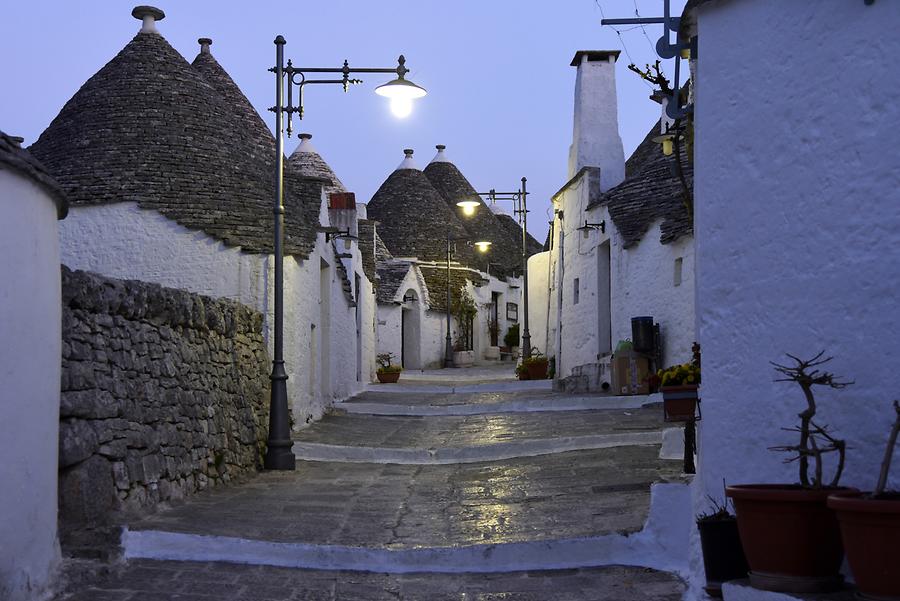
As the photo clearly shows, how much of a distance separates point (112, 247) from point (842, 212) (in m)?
11.1

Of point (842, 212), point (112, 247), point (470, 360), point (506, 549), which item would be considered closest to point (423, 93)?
point (112, 247)

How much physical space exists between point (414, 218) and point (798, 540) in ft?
120

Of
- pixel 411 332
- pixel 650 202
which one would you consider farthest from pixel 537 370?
pixel 411 332

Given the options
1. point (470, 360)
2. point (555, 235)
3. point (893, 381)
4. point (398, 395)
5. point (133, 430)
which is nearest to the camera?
point (893, 381)

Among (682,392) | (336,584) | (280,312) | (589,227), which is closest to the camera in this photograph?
(336,584)

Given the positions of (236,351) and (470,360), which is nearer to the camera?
(236,351)

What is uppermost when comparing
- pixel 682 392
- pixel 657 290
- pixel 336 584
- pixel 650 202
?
pixel 650 202

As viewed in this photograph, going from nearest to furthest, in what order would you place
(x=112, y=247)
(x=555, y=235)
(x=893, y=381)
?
(x=893, y=381) → (x=112, y=247) → (x=555, y=235)

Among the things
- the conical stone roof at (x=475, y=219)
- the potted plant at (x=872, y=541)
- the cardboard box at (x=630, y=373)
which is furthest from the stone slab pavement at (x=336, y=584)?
the conical stone roof at (x=475, y=219)

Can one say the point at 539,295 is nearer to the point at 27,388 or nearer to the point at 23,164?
the point at 27,388

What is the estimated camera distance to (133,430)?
305 inches

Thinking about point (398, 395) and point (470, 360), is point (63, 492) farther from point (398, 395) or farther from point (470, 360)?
point (470, 360)

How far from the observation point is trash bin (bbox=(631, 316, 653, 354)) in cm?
1695

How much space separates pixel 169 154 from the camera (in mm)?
14773
